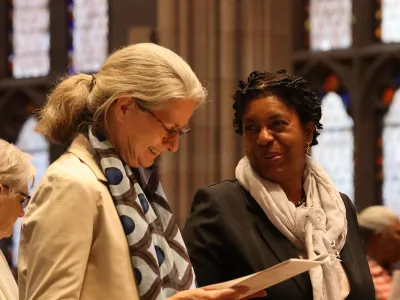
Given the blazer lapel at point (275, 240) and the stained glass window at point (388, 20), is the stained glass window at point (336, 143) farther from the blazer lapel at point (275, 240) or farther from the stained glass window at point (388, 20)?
the blazer lapel at point (275, 240)

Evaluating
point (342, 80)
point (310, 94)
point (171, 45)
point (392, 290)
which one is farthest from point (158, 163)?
point (310, 94)

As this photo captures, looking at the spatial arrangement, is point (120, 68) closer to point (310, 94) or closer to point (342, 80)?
point (310, 94)

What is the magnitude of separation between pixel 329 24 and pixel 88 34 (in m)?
2.59

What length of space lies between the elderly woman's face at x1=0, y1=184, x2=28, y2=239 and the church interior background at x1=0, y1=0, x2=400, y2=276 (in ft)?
9.31

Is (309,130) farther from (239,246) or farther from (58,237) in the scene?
(58,237)

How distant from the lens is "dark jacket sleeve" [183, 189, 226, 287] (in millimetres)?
3336

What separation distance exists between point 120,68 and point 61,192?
0.36m

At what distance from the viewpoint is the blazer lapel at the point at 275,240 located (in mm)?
3389

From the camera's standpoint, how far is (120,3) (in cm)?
1077

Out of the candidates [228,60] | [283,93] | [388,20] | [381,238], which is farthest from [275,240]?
[388,20]

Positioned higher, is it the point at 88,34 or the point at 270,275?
the point at 88,34

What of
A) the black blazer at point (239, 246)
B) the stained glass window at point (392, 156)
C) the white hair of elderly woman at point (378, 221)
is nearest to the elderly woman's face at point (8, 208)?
the black blazer at point (239, 246)

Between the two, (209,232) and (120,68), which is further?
(209,232)

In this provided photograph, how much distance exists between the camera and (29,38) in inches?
472
